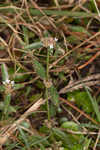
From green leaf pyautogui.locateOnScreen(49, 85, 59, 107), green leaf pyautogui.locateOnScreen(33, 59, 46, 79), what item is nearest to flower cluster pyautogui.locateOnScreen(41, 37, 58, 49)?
green leaf pyautogui.locateOnScreen(33, 59, 46, 79)

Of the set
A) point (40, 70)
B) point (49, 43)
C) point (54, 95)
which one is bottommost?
point (54, 95)

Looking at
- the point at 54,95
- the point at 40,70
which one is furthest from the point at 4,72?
the point at 54,95

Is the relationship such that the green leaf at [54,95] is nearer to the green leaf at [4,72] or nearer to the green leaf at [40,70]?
the green leaf at [40,70]

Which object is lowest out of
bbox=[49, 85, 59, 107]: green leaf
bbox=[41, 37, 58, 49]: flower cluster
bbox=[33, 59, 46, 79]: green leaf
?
bbox=[49, 85, 59, 107]: green leaf

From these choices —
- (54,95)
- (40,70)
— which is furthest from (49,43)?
(54,95)

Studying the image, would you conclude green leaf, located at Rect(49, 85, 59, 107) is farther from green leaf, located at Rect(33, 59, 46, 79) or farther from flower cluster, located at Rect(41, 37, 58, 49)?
flower cluster, located at Rect(41, 37, 58, 49)

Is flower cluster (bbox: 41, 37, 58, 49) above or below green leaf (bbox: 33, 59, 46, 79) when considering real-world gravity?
above

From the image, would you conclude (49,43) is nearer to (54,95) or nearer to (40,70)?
(40,70)

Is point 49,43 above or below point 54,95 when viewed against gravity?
above

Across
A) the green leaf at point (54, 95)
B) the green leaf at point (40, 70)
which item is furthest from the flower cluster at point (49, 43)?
the green leaf at point (54, 95)

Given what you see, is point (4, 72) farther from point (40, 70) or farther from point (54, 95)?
point (54, 95)

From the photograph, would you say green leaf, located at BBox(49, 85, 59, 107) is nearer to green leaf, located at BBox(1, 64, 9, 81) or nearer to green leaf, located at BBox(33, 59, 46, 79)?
green leaf, located at BBox(33, 59, 46, 79)

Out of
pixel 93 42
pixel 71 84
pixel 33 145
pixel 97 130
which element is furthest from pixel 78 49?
pixel 33 145
